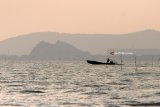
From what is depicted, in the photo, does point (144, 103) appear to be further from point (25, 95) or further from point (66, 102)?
point (25, 95)

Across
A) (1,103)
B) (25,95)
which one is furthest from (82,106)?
(25,95)

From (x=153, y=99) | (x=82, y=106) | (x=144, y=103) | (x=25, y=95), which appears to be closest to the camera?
(x=82, y=106)

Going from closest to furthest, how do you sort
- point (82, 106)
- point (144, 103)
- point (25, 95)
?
point (82, 106) < point (144, 103) < point (25, 95)

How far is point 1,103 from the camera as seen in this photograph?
50.9 meters

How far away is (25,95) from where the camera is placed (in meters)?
60.7

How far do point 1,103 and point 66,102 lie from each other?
7.20 m

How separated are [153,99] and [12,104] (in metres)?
17.0

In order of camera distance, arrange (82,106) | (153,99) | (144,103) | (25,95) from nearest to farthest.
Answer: (82,106) → (144,103) → (153,99) → (25,95)

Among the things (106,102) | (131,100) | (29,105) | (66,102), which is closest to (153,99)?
(131,100)

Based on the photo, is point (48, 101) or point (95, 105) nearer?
point (95, 105)

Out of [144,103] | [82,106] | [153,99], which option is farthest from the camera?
[153,99]

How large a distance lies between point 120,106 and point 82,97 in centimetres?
903

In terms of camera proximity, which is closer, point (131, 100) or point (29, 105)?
point (29, 105)

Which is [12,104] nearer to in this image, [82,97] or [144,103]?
[82,97]
